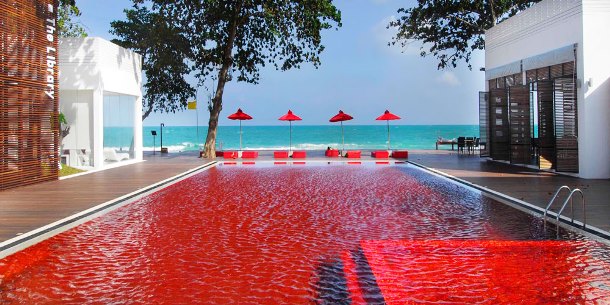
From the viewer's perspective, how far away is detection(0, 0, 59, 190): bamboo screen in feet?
48.3

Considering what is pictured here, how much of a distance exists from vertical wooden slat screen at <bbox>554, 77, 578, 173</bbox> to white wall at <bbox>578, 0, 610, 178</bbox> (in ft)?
2.11

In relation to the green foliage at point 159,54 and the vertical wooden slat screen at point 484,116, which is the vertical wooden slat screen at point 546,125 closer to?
the vertical wooden slat screen at point 484,116

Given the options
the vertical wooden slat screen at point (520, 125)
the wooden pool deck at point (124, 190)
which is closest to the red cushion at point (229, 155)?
the wooden pool deck at point (124, 190)

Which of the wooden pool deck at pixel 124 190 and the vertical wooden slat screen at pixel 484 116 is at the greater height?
the vertical wooden slat screen at pixel 484 116

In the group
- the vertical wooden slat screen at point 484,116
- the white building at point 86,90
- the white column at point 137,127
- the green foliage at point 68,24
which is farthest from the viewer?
the green foliage at point 68,24

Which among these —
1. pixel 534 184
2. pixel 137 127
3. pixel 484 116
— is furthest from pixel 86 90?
pixel 484 116

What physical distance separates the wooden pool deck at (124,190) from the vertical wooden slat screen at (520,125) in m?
0.76

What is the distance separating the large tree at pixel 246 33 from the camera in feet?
90.0

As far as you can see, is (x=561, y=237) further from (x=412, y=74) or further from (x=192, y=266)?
(x=412, y=74)

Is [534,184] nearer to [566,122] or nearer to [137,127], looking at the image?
[566,122]

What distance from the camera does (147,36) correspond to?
3500cm

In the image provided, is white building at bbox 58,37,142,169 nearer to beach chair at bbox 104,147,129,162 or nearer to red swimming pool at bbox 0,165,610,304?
beach chair at bbox 104,147,129,162

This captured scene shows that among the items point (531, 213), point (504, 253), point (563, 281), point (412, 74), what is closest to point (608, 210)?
point (531, 213)

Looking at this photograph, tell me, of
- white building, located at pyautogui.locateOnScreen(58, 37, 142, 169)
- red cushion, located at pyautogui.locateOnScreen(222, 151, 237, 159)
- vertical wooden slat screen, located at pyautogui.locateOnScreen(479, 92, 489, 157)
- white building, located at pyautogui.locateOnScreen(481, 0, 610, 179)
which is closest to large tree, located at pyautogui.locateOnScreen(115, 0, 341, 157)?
red cushion, located at pyautogui.locateOnScreen(222, 151, 237, 159)
